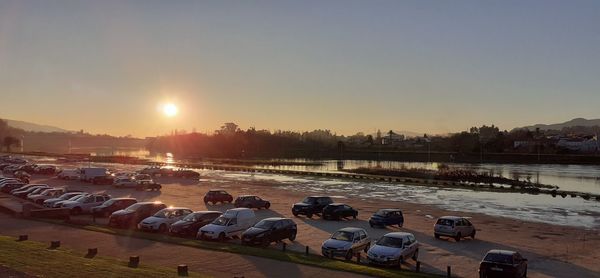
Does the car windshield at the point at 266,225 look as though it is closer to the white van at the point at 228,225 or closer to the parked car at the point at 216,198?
the white van at the point at 228,225

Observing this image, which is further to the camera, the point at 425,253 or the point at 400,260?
the point at 425,253

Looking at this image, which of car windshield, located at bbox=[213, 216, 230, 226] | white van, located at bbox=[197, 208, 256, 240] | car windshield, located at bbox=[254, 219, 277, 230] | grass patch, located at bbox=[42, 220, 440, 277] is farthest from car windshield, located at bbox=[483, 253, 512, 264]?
car windshield, located at bbox=[213, 216, 230, 226]

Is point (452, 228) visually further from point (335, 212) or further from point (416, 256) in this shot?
point (335, 212)

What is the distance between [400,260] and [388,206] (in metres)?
27.1

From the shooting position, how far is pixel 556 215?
4800 centimetres

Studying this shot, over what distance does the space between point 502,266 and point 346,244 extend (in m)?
6.86

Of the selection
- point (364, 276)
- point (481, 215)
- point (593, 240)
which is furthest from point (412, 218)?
point (364, 276)

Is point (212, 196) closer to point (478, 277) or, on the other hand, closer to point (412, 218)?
point (412, 218)

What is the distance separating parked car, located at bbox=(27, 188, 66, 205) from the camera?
43219mm

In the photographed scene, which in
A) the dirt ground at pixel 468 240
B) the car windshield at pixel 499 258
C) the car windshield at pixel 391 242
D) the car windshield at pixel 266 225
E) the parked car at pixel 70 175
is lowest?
the dirt ground at pixel 468 240

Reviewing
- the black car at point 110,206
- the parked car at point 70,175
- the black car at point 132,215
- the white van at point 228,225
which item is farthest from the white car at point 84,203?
the parked car at point 70,175

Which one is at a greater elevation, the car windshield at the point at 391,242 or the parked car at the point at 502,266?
the car windshield at the point at 391,242

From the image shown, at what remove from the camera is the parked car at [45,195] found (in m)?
43.2

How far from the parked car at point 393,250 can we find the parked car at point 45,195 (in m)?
29.2
